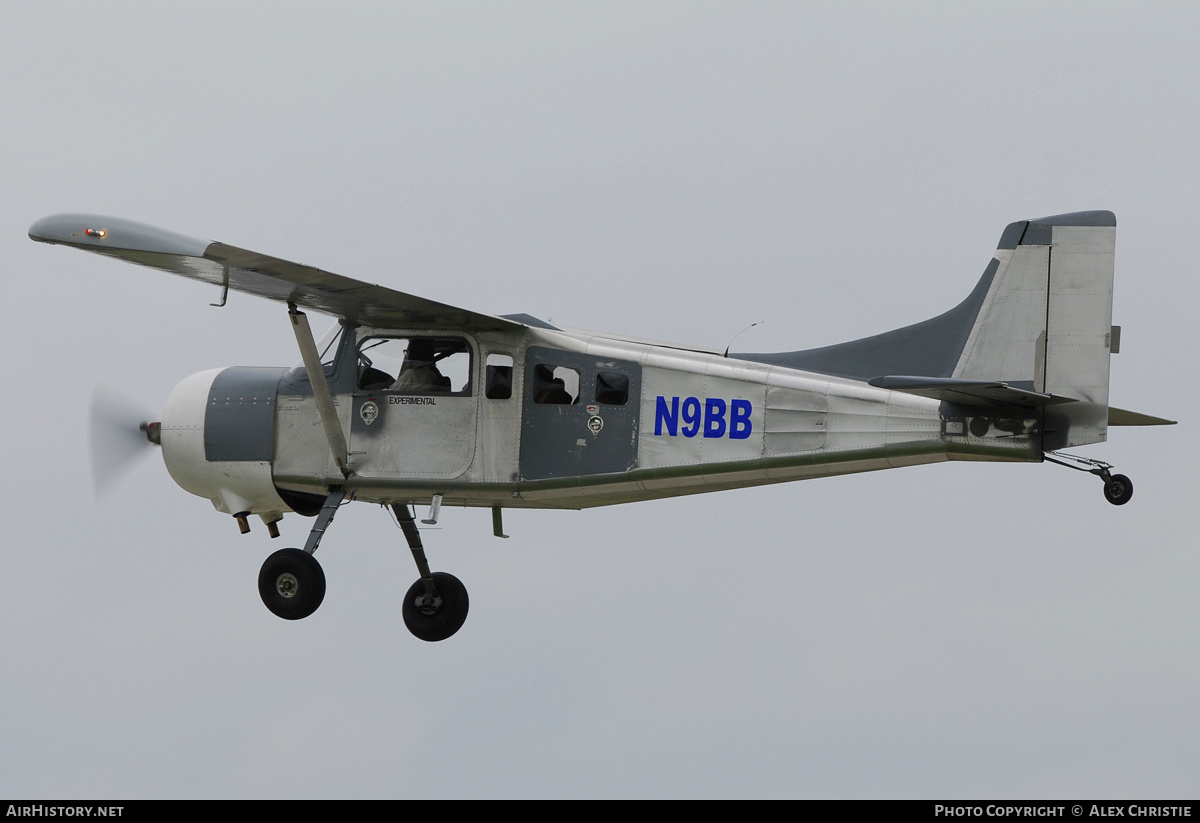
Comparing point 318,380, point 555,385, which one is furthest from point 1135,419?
point 318,380

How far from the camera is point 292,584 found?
53.7ft

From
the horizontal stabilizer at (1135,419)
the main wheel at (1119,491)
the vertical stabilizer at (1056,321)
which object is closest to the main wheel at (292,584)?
Answer: the vertical stabilizer at (1056,321)

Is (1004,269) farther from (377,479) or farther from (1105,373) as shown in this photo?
(377,479)

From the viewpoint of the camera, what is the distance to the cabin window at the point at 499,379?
16141 mm

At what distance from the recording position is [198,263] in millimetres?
15336

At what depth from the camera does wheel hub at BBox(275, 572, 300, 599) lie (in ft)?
53.7

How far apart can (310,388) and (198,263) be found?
6.46 feet

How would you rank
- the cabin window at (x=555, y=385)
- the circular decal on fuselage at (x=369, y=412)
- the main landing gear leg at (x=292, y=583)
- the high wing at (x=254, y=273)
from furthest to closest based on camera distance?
1. the circular decal on fuselage at (x=369, y=412)
2. the main landing gear leg at (x=292, y=583)
3. the cabin window at (x=555, y=385)
4. the high wing at (x=254, y=273)

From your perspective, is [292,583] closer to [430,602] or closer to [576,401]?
[430,602]

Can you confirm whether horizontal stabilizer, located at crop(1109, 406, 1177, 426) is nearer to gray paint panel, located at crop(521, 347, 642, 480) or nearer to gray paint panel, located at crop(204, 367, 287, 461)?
gray paint panel, located at crop(521, 347, 642, 480)

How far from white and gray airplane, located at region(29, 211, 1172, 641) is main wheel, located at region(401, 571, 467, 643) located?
0.89m

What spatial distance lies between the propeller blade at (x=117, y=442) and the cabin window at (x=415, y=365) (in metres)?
2.49

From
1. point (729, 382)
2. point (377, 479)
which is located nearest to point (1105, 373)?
point (729, 382)

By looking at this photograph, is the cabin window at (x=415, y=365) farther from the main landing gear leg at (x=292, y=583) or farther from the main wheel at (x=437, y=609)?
the main wheel at (x=437, y=609)
